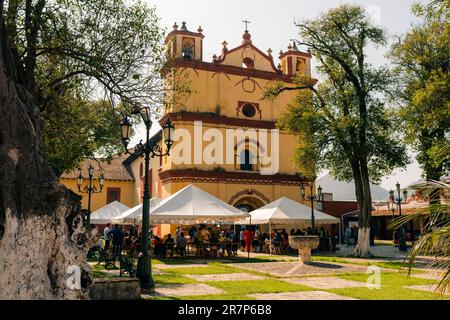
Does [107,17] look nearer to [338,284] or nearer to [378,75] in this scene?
[338,284]

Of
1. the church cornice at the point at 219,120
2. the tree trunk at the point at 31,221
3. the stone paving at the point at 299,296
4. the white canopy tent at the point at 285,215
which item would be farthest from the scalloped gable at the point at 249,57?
the tree trunk at the point at 31,221

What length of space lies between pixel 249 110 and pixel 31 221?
2790 cm

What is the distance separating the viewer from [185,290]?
10.3 metres

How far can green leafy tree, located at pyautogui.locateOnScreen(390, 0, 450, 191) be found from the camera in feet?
63.0

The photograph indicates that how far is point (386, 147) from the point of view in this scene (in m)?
21.7

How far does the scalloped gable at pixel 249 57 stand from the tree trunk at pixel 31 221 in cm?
2710

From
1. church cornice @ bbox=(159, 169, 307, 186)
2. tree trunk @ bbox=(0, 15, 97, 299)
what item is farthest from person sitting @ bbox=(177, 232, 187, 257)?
tree trunk @ bbox=(0, 15, 97, 299)

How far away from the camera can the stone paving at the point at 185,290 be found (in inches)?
386

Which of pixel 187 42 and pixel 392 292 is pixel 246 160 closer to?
pixel 187 42

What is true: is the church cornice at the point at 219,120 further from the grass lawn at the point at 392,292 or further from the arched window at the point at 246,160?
the grass lawn at the point at 392,292

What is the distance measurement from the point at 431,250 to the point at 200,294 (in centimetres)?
648

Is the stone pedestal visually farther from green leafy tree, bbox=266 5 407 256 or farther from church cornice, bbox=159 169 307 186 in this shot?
church cornice, bbox=159 169 307 186
